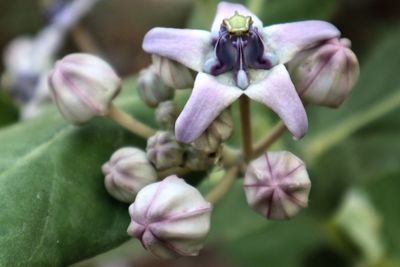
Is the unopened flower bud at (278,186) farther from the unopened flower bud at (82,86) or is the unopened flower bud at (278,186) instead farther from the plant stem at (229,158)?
the unopened flower bud at (82,86)

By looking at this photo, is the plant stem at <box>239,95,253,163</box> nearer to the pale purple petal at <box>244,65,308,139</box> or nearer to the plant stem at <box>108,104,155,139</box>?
Answer: the pale purple petal at <box>244,65,308,139</box>

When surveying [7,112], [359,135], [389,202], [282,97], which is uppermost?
[282,97]

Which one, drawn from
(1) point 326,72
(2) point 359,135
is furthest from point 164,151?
(2) point 359,135

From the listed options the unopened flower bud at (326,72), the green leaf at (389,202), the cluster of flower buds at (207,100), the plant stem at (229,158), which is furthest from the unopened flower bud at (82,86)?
the green leaf at (389,202)

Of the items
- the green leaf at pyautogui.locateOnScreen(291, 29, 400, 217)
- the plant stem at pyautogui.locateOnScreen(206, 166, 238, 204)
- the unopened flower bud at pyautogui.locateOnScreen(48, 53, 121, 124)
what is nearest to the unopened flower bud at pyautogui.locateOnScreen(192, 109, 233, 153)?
the plant stem at pyautogui.locateOnScreen(206, 166, 238, 204)

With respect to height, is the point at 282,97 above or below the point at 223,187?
above

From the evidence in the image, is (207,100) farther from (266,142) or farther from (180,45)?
(266,142)

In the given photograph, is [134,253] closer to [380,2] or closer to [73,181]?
[73,181]
